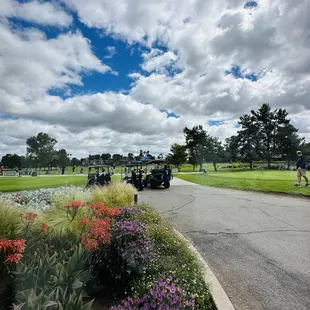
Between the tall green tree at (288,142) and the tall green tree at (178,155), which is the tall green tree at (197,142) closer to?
the tall green tree at (178,155)

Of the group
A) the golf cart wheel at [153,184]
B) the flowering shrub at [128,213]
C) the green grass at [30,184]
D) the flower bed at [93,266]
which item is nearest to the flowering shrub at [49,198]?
the flower bed at [93,266]

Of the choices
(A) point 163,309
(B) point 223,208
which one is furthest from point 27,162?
(A) point 163,309

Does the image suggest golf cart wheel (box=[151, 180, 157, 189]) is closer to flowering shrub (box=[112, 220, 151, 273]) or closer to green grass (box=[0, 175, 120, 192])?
green grass (box=[0, 175, 120, 192])

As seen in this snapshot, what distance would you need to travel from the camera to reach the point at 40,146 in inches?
724

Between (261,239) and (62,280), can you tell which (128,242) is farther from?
(261,239)

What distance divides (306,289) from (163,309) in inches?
90.4

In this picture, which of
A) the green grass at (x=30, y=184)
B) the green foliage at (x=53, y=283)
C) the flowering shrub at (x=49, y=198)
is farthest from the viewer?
the green grass at (x=30, y=184)

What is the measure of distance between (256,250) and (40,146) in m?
18.4

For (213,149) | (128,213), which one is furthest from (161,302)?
(213,149)

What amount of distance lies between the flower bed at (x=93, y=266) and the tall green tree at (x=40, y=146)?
14.9 meters

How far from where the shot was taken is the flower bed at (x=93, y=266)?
1908 mm

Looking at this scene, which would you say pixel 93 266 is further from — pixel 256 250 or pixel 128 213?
pixel 256 250

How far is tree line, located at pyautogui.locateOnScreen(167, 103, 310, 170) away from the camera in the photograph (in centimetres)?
4462

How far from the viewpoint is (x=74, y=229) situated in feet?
10.9
